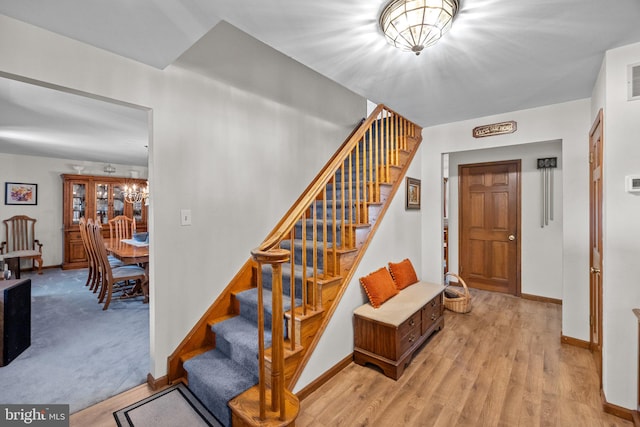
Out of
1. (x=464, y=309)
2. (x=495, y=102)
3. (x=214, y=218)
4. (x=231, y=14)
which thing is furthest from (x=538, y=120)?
(x=214, y=218)

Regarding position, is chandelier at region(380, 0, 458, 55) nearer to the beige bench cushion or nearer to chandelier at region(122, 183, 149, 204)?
the beige bench cushion

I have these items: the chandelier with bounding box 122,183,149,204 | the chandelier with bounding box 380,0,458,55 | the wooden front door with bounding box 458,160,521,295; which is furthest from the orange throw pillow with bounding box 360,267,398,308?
the chandelier with bounding box 122,183,149,204

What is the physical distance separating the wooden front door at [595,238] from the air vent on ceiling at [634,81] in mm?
249

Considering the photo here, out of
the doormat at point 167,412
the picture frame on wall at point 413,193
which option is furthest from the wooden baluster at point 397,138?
the doormat at point 167,412

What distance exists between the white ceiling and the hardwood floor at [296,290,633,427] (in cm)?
237

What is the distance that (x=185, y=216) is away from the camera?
7.09 feet

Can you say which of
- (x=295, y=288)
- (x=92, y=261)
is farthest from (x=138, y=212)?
(x=295, y=288)

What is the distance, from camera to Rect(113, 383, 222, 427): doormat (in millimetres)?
1729

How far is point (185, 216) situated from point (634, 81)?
10.4 feet

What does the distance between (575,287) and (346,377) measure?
2.36 m

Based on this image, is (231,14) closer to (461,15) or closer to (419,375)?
(461,15)

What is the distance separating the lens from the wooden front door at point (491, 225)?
4184 millimetres

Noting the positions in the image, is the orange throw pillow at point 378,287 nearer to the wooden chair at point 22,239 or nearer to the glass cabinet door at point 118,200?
the wooden chair at point 22,239

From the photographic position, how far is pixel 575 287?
2721 mm
